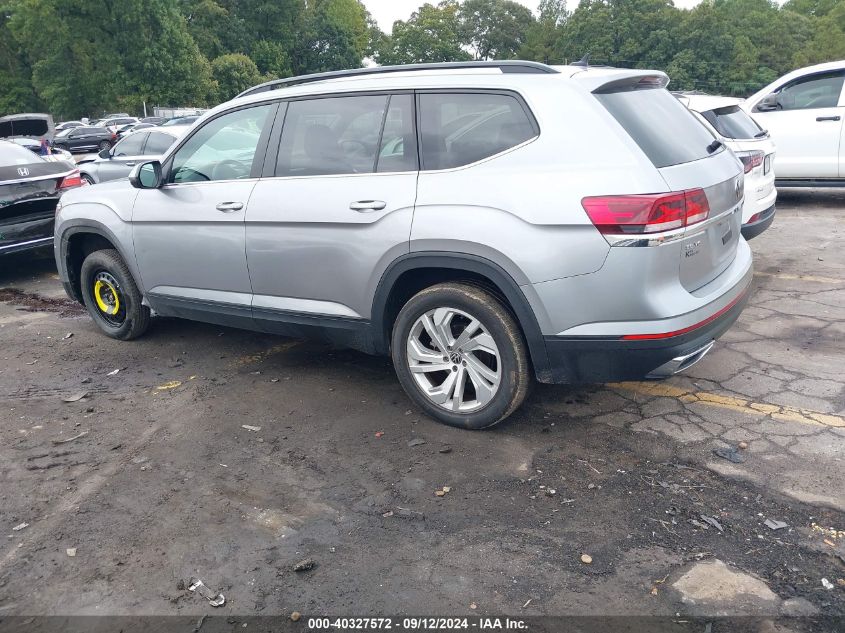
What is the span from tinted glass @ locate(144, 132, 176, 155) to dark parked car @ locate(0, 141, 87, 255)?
4772mm

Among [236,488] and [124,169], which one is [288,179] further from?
[124,169]

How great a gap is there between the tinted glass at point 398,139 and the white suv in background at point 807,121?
703 cm

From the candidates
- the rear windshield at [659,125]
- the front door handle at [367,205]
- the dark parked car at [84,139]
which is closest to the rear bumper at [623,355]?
the rear windshield at [659,125]

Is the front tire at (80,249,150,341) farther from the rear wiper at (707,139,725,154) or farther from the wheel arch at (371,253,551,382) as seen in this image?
the rear wiper at (707,139,725,154)

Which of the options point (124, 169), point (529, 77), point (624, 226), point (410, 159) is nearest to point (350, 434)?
point (410, 159)

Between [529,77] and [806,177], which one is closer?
[529,77]

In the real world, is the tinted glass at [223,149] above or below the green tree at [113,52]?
below

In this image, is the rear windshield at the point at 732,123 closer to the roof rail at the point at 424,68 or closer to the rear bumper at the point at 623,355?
the roof rail at the point at 424,68

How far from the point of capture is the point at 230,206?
4.48 meters

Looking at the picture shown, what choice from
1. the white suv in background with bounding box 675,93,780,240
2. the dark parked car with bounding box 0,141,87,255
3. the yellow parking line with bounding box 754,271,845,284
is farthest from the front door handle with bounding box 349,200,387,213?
the dark parked car with bounding box 0,141,87,255

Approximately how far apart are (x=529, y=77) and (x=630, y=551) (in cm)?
234

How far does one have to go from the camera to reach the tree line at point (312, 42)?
156 feet

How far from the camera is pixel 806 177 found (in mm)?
9594

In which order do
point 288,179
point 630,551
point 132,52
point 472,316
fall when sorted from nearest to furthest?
point 630,551
point 472,316
point 288,179
point 132,52
